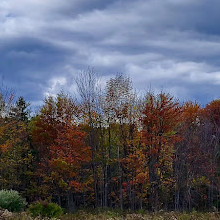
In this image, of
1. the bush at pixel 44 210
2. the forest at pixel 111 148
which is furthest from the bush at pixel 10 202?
the forest at pixel 111 148

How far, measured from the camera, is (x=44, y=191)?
112 ft

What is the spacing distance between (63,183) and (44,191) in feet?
14.5

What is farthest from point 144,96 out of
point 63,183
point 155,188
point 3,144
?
point 3,144

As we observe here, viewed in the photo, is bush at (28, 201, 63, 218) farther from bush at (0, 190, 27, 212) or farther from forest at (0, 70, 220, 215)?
forest at (0, 70, 220, 215)

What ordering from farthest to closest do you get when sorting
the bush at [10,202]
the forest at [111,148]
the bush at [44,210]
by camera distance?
the forest at [111,148] → the bush at [10,202] → the bush at [44,210]

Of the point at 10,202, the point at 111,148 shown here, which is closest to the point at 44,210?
the point at 10,202

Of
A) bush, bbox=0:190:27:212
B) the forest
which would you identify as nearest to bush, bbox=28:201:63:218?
bush, bbox=0:190:27:212

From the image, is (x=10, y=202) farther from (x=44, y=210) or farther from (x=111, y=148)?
(x=111, y=148)

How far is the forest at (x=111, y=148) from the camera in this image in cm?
2844

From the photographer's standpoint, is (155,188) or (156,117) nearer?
(156,117)

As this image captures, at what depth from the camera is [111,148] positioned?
33.1 metres

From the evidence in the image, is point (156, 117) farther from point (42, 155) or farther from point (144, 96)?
point (42, 155)

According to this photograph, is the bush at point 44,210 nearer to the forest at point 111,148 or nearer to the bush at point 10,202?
the bush at point 10,202

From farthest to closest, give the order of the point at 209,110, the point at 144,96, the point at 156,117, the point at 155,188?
the point at 209,110, the point at 144,96, the point at 155,188, the point at 156,117
